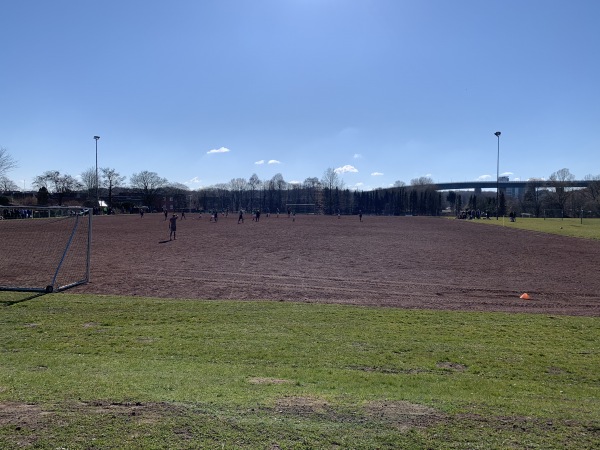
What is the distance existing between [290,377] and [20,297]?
939 centimetres

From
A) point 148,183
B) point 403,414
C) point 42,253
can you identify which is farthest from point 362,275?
point 148,183

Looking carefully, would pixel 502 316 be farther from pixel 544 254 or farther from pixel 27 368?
pixel 544 254

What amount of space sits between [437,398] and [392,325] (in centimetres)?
430

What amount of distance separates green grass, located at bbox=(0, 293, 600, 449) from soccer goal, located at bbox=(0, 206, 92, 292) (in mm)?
3530

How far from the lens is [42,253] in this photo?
23.3 m

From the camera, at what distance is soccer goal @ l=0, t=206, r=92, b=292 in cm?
1477

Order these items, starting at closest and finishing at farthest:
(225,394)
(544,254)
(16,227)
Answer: (225,394) → (544,254) → (16,227)

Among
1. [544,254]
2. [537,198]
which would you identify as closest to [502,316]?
[544,254]

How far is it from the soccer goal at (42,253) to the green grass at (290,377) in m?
3.53

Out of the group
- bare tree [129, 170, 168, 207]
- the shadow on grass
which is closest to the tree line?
bare tree [129, 170, 168, 207]

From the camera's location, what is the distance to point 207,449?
3805mm

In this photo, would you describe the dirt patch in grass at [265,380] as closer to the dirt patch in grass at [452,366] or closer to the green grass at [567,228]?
the dirt patch in grass at [452,366]

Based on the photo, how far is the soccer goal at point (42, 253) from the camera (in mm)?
14773

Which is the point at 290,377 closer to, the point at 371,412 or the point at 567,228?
the point at 371,412
